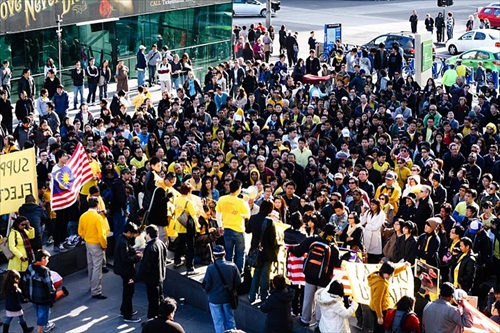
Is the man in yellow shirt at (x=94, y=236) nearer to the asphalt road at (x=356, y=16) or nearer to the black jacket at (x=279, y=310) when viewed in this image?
the black jacket at (x=279, y=310)

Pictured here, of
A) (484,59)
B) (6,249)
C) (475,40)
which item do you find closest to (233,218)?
(6,249)

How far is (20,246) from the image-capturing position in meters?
15.1

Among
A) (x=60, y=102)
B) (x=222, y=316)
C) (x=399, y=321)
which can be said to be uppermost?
(x=60, y=102)

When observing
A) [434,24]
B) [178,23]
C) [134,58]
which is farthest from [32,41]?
[434,24]

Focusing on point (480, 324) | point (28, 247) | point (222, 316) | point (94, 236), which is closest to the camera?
point (480, 324)

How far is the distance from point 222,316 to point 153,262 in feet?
4.61

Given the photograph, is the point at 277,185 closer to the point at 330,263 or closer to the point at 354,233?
the point at 354,233

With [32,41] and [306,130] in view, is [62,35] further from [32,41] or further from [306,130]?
[306,130]

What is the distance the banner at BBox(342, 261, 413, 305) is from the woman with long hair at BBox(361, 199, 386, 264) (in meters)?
1.93

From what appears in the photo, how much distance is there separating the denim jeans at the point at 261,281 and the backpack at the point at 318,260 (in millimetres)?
1110

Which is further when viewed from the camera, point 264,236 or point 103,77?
point 103,77

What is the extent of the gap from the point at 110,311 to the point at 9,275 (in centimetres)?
227

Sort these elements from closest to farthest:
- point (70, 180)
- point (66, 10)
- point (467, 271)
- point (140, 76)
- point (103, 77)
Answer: point (467, 271) → point (70, 180) → point (103, 77) → point (66, 10) → point (140, 76)

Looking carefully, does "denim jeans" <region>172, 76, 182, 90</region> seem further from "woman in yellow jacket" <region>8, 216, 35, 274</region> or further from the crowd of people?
"woman in yellow jacket" <region>8, 216, 35, 274</region>
